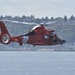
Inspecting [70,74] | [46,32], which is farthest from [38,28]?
[70,74]

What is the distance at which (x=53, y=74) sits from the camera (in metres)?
169

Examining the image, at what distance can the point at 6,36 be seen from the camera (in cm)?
5866

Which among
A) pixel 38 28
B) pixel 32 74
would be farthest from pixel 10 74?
pixel 38 28

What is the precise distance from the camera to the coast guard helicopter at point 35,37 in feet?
190

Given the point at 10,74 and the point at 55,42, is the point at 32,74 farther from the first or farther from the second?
the point at 55,42

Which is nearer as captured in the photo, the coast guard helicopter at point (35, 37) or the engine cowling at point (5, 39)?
the engine cowling at point (5, 39)

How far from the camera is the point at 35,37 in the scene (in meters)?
58.6

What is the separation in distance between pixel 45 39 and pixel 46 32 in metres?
1.12

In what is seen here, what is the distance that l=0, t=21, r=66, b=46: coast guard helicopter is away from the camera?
57.8m

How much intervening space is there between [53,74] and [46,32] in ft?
360

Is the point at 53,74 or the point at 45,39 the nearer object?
the point at 45,39

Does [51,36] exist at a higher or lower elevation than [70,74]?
higher

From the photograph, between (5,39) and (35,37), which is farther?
(35,37)

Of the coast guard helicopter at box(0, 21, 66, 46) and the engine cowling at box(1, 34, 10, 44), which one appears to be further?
the coast guard helicopter at box(0, 21, 66, 46)
